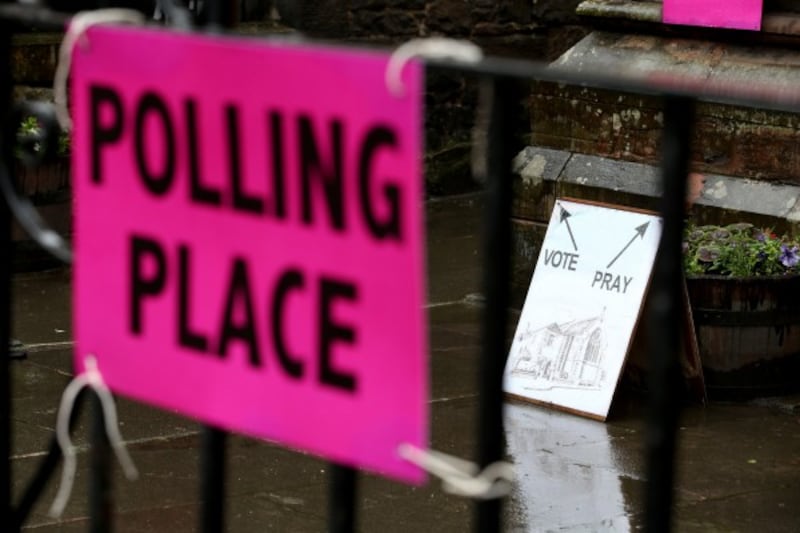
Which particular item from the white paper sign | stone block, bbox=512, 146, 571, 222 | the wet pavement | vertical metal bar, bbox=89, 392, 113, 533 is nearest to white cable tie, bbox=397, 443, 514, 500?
vertical metal bar, bbox=89, 392, 113, 533

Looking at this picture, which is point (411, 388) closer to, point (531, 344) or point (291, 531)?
point (291, 531)

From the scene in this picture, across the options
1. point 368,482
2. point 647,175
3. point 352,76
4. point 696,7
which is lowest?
point 368,482

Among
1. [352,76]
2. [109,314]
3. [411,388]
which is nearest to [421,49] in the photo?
[352,76]

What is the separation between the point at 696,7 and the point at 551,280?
1.80 meters

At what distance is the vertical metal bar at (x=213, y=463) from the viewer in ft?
8.27

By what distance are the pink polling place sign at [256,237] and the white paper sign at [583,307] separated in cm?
394

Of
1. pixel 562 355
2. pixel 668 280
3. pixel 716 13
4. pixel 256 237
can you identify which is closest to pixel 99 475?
pixel 256 237

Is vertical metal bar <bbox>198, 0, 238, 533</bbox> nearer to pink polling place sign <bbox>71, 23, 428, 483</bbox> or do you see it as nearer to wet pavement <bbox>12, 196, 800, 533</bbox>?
pink polling place sign <bbox>71, 23, 428, 483</bbox>

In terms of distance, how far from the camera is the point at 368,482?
5414mm

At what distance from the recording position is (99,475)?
8.62 feet

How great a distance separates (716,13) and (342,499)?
221 inches

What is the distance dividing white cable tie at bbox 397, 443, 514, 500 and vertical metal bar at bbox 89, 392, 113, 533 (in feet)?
2.27

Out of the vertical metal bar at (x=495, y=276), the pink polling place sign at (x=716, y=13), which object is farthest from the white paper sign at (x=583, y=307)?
the vertical metal bar at (x=495, y=276)

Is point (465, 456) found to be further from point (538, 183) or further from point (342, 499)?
point (342, 499)
